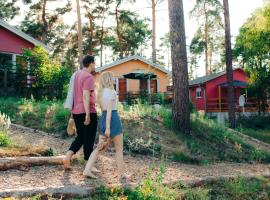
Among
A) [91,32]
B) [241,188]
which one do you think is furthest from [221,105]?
[241,188]

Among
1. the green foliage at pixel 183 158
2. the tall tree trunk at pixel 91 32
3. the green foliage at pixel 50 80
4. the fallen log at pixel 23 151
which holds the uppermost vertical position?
the tall tree trunk at pixel 91 32

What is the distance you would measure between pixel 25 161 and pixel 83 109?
141 centimetres

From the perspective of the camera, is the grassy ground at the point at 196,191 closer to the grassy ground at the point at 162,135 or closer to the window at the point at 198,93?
the grassy ground at the point at 162,135

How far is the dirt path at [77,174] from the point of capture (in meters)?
5.86

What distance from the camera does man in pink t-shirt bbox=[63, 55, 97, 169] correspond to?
271 inches

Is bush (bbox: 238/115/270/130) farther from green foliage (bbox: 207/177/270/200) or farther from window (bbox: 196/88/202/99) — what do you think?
green foliage (bbox: 207/177/270/200)

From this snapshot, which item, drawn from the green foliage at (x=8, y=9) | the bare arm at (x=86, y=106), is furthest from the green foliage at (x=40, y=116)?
the green foliage at (x=8, y=9)

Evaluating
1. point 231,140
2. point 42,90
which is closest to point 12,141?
point 231,140

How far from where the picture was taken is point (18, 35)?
22.9 metres

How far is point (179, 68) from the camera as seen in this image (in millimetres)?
11500

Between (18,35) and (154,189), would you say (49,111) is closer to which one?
(154,189)

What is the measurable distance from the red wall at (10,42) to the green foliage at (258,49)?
1461 cm

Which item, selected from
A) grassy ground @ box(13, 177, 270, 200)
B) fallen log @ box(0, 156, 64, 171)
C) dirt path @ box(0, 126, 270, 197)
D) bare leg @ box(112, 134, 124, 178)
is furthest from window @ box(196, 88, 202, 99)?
bare leg @ box(112, 134, 124, 178)

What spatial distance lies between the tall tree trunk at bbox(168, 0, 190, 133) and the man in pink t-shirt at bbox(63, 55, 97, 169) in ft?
15.9
